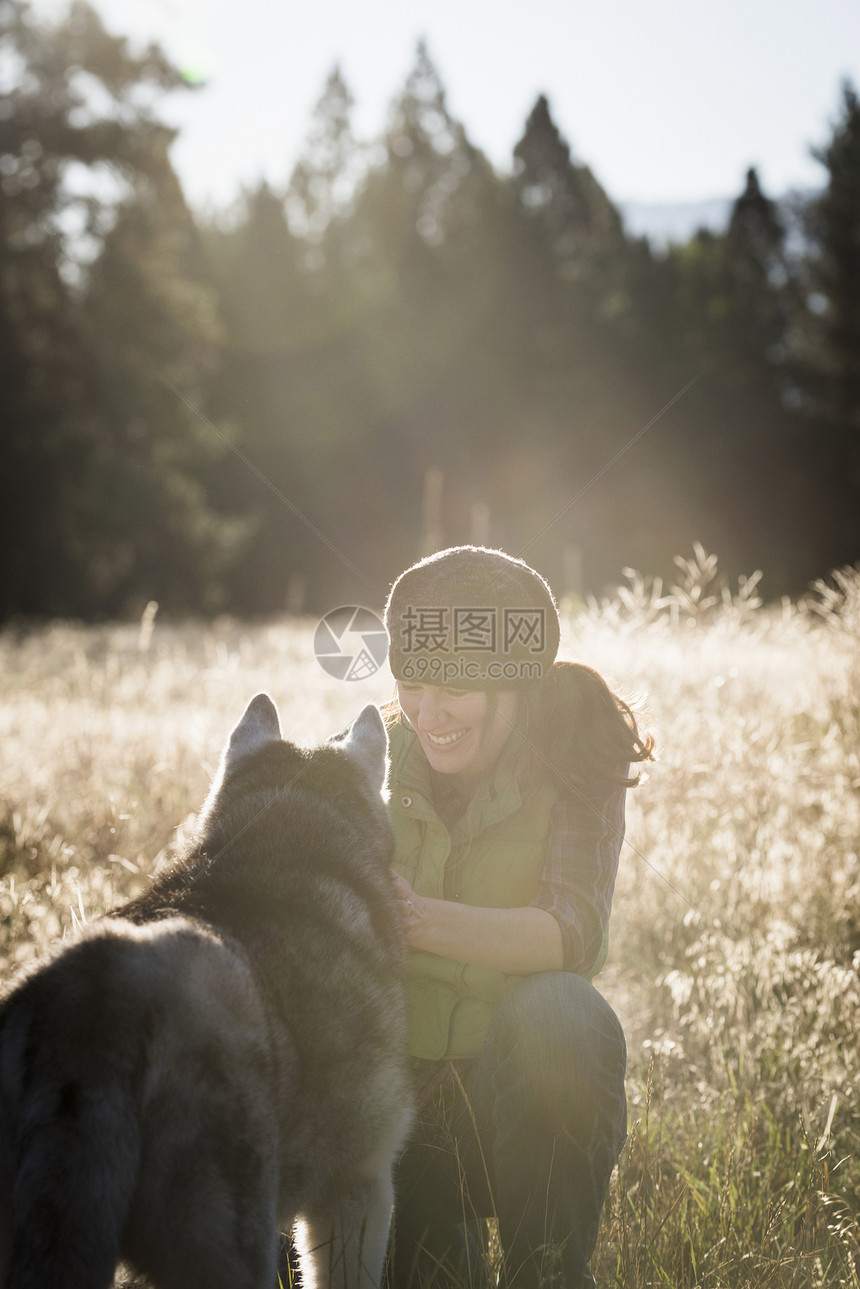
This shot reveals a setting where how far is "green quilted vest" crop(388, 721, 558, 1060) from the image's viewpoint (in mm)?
2434

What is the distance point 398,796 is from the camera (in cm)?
263

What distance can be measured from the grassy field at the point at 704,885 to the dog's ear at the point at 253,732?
0.27m

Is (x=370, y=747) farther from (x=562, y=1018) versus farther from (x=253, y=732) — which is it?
(x=562, y=1018)

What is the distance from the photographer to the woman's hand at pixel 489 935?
219 centimetres

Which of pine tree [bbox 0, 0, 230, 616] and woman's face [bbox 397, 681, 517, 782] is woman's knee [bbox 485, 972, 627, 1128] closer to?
woman's face [bbox 397, 681, 517, 782]

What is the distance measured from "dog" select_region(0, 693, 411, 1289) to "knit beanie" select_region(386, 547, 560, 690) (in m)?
0.47

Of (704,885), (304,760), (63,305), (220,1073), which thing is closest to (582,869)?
(304,760)

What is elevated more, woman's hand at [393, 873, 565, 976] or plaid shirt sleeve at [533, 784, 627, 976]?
plaid shirt sleeve at [533, 784, 627, 976]

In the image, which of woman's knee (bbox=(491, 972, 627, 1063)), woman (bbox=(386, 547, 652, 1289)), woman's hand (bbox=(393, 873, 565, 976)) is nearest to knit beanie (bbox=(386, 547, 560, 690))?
woman (bbox=(386, 547, 652, 1289))

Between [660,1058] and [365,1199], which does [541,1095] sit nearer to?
[365,1199]

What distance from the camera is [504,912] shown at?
86.9 inches

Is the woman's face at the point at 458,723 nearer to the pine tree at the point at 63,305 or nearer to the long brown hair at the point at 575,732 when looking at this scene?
the long brown hair at the point at 575,732

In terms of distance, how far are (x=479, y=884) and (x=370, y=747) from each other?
48cm

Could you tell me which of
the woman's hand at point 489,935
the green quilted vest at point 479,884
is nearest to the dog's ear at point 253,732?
the green quilted vest at point 479,884
